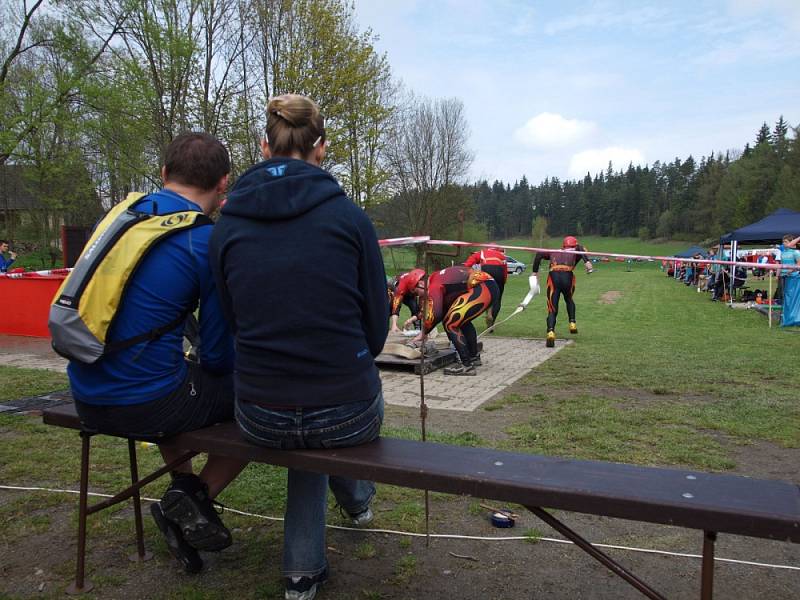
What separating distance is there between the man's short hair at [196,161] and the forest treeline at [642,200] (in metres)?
78.6

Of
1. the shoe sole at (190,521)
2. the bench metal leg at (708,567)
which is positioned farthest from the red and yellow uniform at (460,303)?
the bench metal leg at (708,567)

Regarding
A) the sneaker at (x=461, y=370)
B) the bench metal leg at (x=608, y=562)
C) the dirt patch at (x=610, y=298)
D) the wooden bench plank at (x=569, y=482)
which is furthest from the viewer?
the dirt patch at (x=610, y=298)

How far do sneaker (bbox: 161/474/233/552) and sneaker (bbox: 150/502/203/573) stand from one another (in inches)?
→ 2.1

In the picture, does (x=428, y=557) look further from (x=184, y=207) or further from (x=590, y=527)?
(x=184, y=207)

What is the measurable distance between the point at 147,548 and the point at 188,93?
1694 centimetres

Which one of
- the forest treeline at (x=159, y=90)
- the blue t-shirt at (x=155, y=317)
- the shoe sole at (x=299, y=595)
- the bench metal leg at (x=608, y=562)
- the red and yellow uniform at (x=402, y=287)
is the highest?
the forest treeline at (x=159, y=90)

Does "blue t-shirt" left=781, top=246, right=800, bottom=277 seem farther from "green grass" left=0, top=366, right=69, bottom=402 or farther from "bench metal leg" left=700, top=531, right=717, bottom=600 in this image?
"bench metal leg" left=700, top=531, right=717, bottom=600

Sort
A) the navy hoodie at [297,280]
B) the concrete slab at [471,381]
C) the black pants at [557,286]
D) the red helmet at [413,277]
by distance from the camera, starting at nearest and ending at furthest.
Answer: the navy hoodie at [297,280]
the concrete slab at [471,381]
the red helmet at [413,277]
the black pants at [557,286]

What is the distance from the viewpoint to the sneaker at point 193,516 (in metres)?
2.59

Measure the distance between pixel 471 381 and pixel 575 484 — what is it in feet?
18.9

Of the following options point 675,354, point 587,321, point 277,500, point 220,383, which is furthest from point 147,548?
point 587,321

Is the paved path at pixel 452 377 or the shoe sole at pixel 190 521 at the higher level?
the shoe sole at pixel 190 521

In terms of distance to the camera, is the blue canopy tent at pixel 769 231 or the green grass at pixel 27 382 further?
the blue canopy tent at pixel 769 231

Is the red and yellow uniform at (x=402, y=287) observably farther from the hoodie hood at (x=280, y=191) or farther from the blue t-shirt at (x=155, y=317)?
the hoodie hood at (x=280, y=191)
